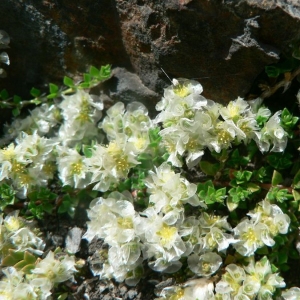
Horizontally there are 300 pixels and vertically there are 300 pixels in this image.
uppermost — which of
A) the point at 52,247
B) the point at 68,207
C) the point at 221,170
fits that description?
the point at 221,170

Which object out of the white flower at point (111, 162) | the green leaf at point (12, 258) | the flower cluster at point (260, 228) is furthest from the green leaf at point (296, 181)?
the green leaf at point (12, 258)

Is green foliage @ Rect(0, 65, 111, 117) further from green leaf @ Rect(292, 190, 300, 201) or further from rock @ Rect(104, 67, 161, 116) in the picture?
green leaf @ Rect(292, 190, 300, 201)

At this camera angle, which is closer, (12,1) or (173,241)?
(173,241)

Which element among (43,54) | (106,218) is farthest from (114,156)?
(43,54)

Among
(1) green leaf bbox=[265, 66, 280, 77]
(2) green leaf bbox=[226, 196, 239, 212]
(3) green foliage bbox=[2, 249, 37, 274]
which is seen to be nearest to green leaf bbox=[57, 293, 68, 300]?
(3) green foliage bbox=[2, 249, 37, 274]

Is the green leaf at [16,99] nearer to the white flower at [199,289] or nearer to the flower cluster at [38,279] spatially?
the flower cluster at [38,279]

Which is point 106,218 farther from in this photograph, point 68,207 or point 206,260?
point 206,260

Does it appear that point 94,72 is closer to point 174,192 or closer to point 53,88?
point 53,88
